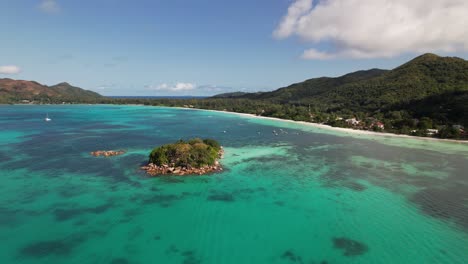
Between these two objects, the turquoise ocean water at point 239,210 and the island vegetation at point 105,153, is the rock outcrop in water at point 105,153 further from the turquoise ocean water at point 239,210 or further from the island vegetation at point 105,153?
the turquoise ocean water at point 239,210

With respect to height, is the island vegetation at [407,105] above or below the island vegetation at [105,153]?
above

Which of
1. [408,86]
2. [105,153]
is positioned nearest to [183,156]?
[105,153]

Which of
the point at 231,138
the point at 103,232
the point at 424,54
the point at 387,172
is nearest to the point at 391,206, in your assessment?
the point at 387,172

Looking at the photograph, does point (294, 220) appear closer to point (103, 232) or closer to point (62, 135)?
point (103, 232)

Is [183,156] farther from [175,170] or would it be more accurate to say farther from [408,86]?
[408,86]

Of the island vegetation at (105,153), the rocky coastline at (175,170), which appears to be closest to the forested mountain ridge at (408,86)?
the rocky coastline at (175,170)

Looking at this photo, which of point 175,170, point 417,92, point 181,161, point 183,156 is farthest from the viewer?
point 417,92
